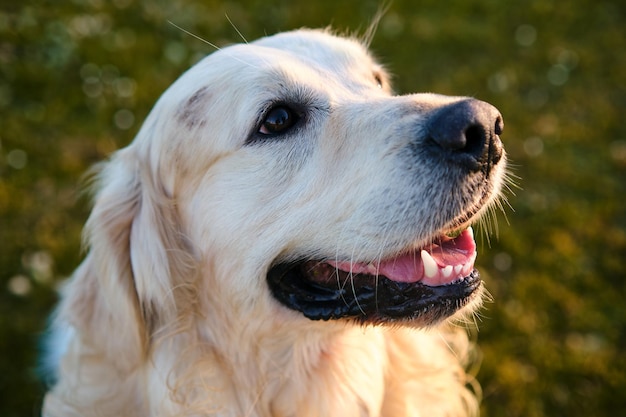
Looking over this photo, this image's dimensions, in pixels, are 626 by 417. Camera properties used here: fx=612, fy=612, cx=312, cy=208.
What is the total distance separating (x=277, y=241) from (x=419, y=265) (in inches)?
21.7

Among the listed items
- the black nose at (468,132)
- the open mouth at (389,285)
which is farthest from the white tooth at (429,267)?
the black nose at (468,132)

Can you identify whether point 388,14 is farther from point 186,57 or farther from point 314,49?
point 314,49

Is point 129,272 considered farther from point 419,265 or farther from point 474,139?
point 474,139

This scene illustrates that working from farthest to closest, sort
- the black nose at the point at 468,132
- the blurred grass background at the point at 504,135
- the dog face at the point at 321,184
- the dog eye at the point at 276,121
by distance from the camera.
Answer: the blurred grass background at the point at 504,135 → the dog eye at the point at 276,121 → the dog face at the point at 321,184 → the black nose at the point at 468,132

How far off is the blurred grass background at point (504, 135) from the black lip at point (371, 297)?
1751 millimetres

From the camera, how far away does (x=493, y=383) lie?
381cm

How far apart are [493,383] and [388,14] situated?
439cm

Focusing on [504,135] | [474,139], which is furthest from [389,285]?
[504,135]

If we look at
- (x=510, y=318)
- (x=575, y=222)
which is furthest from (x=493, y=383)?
(x=575, y=222)

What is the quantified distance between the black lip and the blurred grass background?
175 centimetres

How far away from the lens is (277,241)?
236cm

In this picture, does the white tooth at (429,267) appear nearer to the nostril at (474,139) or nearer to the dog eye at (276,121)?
the nostril at (474,139)

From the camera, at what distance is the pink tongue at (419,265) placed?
2.29 meters

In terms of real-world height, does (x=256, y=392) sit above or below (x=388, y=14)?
below
